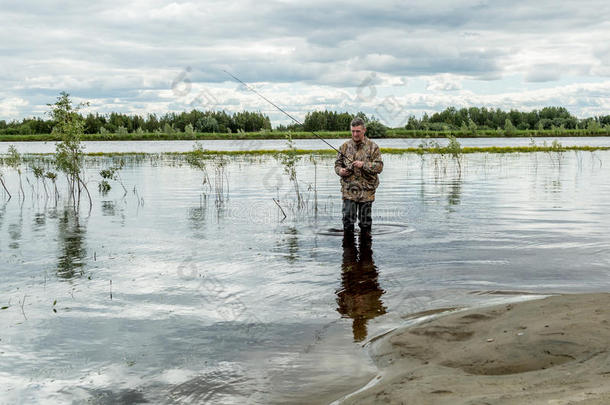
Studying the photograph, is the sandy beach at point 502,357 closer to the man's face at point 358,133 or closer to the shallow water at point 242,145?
the man's face at point 358,133

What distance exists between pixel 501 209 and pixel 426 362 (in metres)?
15.5

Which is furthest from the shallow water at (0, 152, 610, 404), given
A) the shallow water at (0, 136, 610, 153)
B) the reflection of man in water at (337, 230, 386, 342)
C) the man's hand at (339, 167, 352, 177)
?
the shallow water at (0, 136, 610, 153)

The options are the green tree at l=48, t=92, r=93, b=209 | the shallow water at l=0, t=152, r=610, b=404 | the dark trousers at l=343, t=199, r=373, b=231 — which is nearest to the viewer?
the shallow water at l=0, t=152, r=610, b=404

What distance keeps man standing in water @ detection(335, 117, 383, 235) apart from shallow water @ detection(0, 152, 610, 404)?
4.35 ft

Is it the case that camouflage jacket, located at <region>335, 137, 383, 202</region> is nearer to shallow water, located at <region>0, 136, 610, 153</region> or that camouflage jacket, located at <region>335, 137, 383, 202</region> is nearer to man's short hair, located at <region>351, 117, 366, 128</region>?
man's short hair, located at <region>351, 117, 366, 128</region>

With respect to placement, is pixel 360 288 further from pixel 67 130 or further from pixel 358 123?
pixel 67 130

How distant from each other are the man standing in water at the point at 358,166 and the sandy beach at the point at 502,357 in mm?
5372

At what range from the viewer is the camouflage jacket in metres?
12.5

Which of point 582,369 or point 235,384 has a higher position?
point 582,369

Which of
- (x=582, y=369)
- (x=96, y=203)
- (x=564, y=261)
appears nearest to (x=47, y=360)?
(x=582, y=369)

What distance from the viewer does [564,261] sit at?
11.5 m

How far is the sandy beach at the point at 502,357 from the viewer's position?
441cm

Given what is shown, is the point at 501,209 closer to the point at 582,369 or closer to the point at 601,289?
the point at 601,289

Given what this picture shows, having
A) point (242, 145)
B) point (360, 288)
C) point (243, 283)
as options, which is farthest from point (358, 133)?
point (242, 145)
